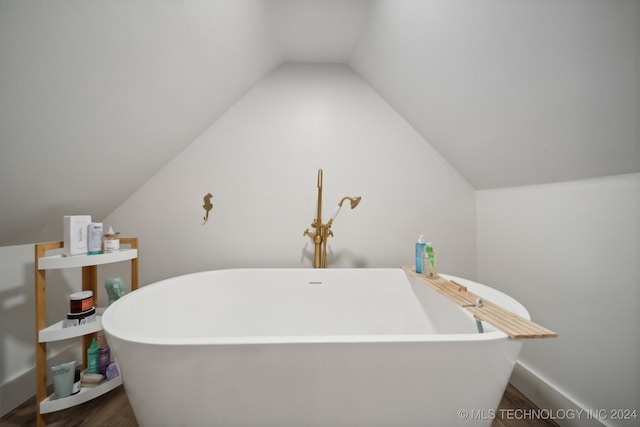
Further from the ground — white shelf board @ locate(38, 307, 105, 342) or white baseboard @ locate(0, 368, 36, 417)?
white shelf board @ locate(38, 307, 105, 342)

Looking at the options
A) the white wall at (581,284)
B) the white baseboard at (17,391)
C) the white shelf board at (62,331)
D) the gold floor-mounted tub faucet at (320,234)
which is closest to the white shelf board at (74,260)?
the white shelf board at (62,331)

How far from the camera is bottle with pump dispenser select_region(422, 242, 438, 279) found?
1271 mm

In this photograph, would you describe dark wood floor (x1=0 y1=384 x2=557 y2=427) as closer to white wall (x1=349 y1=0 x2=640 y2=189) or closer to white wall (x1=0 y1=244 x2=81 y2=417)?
white wall (x1=0 y1=244 x2=81 y2=417)

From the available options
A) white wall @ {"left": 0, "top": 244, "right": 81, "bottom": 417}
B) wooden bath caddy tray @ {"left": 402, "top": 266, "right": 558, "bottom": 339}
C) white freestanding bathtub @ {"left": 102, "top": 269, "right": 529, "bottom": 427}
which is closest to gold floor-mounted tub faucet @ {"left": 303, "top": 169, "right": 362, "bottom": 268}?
wooden bath caddy tray @ {"left": 402, "top": 266, "right": 558, "bottom": 339}

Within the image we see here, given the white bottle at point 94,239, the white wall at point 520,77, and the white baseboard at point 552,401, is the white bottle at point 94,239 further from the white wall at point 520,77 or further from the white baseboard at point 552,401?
the white baseboard at point 552,401

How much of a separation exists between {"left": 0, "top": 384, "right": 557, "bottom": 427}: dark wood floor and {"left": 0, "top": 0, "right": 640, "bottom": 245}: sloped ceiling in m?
0.75

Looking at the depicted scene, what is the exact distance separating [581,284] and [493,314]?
0.51 m

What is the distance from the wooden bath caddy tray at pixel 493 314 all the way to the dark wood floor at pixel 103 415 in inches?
20.8

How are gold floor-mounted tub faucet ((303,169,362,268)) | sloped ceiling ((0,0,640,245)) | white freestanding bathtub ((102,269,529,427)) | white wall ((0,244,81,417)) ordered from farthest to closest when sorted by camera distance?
gold floor-mounted tub faucet ((303,169,362,268)) → white wall ((0,244,81,417)) → sloped ceiling ((0,0,640,245)) → white freestanding bathtub ((102,269,529,427))

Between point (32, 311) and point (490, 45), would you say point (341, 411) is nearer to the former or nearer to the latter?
point (490, 45)

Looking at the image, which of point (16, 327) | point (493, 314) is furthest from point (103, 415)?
point (493, 314)

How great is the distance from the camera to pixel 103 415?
3.36ft

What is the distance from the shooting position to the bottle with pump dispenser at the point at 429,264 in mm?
1271

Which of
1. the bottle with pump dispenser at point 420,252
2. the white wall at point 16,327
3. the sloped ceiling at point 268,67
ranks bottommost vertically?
the white wall at point 16,327
